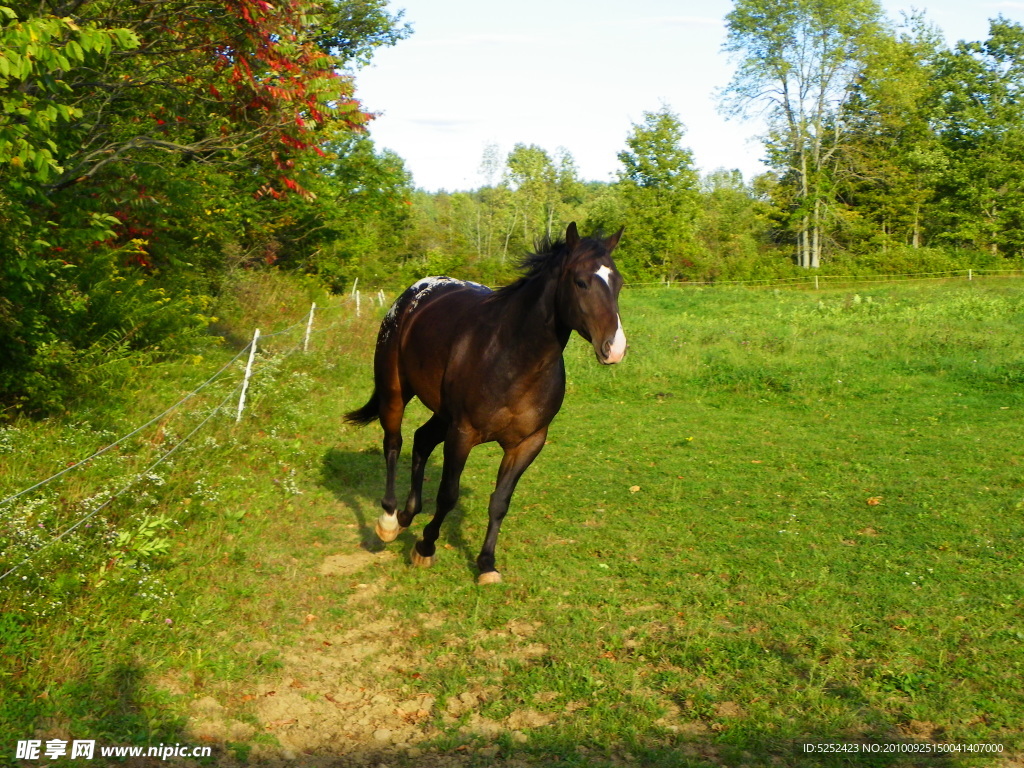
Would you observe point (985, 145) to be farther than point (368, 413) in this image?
Yes

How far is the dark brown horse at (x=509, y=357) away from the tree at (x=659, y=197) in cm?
Answer: 4478

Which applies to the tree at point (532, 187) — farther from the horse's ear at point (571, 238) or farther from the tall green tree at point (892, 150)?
the horse's ear at point (571, 238)

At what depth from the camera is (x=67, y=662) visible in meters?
4.11

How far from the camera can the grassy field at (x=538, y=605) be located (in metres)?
3.96

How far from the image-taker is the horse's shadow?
712 cm

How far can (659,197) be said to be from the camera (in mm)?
52250

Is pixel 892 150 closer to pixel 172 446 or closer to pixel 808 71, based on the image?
pixel 808 71

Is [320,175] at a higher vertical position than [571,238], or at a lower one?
higher

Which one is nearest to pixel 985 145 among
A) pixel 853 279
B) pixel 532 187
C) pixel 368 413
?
pixel 853 279

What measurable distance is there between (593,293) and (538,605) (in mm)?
2156

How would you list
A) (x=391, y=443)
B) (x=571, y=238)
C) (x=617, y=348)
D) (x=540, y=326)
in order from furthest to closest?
(x=391, y=443) → (x=540, y=326) → (x=571, y=238) → (x=617, y=348)

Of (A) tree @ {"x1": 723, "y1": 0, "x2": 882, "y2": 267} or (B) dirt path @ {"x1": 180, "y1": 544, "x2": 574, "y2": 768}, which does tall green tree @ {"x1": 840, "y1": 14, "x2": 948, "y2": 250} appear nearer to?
(A) tree @ {"x1": 723, "y1": 0, "x2": 882, "y2": 267}

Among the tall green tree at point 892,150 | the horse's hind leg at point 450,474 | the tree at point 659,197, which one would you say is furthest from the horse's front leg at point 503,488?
the tall green tree at point 892,150

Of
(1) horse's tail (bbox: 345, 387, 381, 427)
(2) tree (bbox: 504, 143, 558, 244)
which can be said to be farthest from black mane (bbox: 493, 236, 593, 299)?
(2) tree (bbox: 504, 143, 558, 244)
